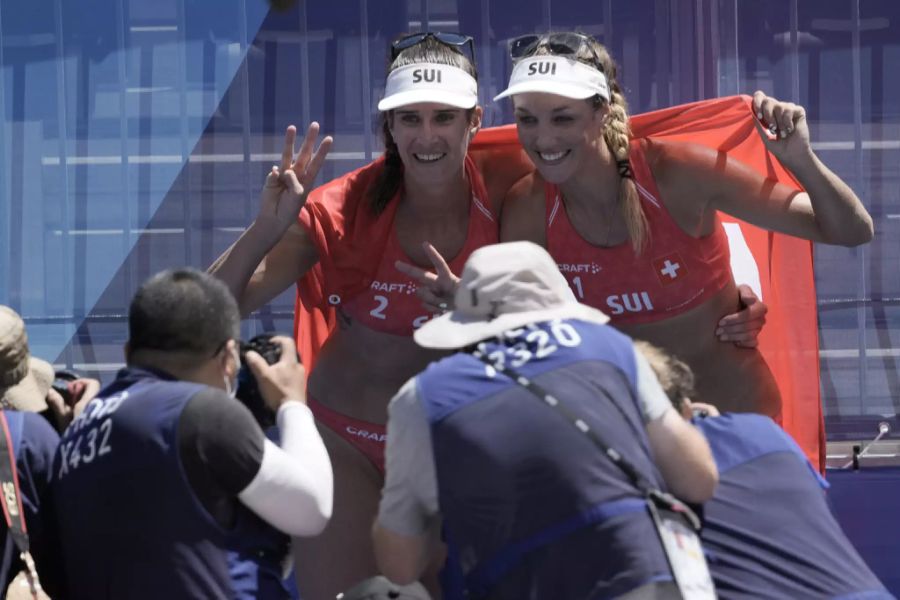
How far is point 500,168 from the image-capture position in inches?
160

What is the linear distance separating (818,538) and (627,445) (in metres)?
0.52

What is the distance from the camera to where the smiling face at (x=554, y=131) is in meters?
3.78

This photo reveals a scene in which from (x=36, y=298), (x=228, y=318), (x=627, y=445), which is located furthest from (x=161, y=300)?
(x=36, y=298)

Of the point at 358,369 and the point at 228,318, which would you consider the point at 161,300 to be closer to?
the point at 228,318

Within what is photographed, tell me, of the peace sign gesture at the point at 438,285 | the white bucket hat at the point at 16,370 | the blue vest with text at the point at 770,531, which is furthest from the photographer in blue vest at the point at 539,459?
the white bucket hat at the point at 16,370

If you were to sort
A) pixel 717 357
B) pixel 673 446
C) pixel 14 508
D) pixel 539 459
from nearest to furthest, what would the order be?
pixel 539 459, pixel 673 446, pixel 14 508, pixel 717 357

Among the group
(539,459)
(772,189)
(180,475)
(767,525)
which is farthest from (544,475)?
(772,189)

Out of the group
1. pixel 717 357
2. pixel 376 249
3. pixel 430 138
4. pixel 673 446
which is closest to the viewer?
pixel 673 446

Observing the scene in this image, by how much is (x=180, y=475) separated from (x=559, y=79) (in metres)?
1.66

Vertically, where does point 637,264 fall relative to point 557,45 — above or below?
below

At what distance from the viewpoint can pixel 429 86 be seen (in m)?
3.79

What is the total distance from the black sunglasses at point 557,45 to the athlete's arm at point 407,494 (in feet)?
4.77

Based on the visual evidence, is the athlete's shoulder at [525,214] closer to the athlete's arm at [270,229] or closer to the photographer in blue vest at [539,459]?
the athlete's arm at [270,229]

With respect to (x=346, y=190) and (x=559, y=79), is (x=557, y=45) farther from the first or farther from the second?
(x=346, y=190)
